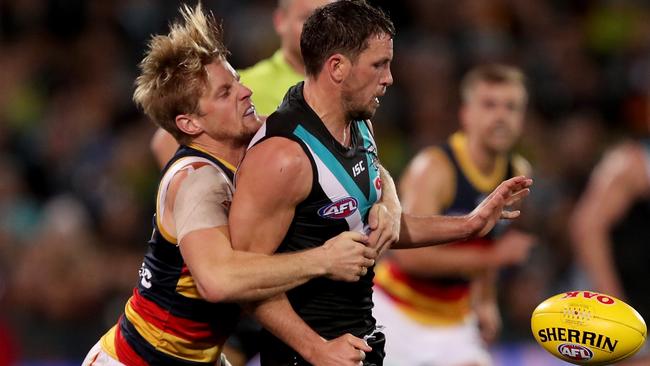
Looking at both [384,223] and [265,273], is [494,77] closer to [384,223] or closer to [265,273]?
[384,223]

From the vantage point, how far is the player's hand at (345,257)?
170 inches

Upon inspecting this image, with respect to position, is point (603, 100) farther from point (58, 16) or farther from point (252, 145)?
point (252, 145)

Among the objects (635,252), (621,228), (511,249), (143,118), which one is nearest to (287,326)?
(511,249)

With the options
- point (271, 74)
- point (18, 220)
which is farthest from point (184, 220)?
point (18, 220)

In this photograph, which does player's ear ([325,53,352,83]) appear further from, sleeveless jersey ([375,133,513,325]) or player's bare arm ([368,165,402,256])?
sleeveless jersey ([375,133,513,325])

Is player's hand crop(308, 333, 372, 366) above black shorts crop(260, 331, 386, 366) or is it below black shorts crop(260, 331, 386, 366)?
above

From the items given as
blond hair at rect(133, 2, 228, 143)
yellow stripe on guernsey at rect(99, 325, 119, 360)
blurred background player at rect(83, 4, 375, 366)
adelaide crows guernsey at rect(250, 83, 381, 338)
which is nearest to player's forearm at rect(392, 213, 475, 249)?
adelaide crows guernsey at rect(250, 83, 381, 338)

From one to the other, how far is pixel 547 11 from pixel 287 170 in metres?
9.60

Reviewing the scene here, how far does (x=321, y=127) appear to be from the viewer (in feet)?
14.8

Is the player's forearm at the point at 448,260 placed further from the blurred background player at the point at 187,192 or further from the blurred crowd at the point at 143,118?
the blurred crowd at the point at 143,118

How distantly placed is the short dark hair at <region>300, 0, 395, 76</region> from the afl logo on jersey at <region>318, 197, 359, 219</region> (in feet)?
1.79

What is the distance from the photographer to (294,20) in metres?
5.99

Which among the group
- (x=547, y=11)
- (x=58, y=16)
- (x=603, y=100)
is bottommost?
(x=603, y=100)

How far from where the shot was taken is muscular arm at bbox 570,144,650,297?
750cm
